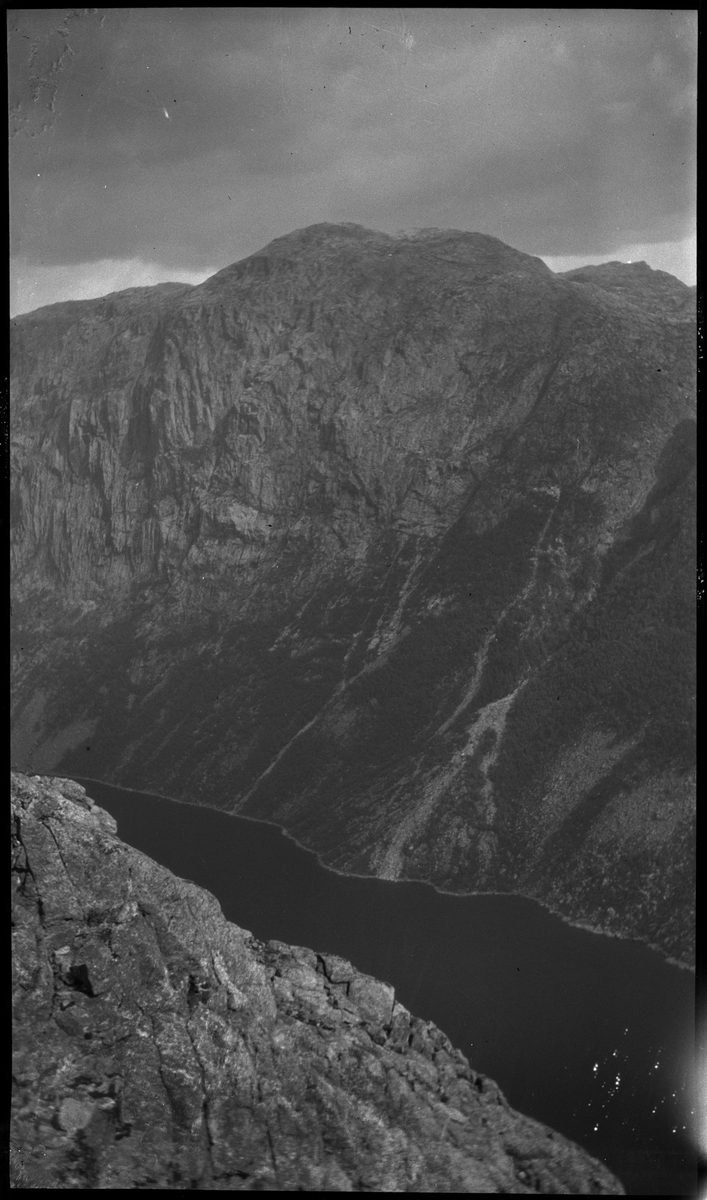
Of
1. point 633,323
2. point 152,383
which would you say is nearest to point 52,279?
point 152,383

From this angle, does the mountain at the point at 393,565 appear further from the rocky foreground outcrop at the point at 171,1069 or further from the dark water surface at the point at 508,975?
the rocky foreground outcrop at the point at 171,1069

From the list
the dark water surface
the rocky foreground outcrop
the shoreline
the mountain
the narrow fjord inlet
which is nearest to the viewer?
the rocky foreground outcrop

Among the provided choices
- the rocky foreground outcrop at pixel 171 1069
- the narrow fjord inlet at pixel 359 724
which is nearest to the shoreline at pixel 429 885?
the narrow fjord inlet at pixel 359 724

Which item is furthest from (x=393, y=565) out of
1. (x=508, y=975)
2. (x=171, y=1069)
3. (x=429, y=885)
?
(x=171, y=1069)

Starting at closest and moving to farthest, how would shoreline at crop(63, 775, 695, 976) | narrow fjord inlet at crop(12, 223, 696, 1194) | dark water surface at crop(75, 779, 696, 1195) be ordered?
narrow fjord inlet at crop(12, 223, 696, 1194) < dark water surface at crop(75, 779, 696, 1195) < shoreline at crop(63, 775, 695, 976)

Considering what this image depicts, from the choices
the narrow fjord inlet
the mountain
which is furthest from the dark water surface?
the mountain

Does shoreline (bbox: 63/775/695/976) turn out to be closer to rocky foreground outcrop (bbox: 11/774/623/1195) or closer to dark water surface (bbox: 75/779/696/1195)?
dark water surface (bbox: 75/779/696/1195)
